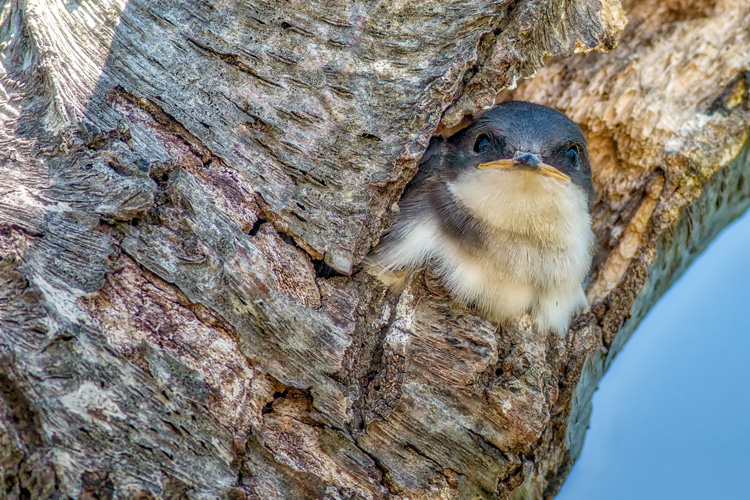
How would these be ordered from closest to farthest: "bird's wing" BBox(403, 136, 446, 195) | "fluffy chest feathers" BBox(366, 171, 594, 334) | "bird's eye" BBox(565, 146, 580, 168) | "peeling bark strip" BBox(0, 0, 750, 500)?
"peeling bark strip" BBox(0, 0, 750, 500) → "fluffy chest feathers" BBox(366, 171, 594, 334) → "bird's wing" BBox(403, 136, 446, 195) → "bird's eye" BBox(565, 146, 580, 168)

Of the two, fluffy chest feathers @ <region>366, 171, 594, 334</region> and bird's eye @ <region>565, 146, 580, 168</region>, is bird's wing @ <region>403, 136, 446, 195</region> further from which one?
bird's eye @ <region>565, 146, 580, 168</region>

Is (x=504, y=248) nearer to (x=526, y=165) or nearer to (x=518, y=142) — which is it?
(x=526, y=165)

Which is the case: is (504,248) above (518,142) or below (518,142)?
below

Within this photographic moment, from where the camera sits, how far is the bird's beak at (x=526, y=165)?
2.59m

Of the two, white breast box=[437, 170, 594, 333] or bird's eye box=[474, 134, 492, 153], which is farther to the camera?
bird's eye box=[474, 134, 492, 153]

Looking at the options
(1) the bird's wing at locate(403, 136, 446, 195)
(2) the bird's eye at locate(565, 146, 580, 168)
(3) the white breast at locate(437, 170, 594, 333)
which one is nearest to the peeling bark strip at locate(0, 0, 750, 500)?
(3) the white breast at locate(437, 170, 594, 333)

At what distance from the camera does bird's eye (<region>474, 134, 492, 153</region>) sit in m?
2.96

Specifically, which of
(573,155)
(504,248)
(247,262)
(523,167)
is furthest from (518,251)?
(247,262)

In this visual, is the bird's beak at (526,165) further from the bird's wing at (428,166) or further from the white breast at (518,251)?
the bird's wing at (428,166)

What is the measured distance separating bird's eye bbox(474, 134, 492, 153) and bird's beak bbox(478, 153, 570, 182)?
0.30 metres

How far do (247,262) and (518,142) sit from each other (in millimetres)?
1286

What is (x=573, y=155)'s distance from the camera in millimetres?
3117

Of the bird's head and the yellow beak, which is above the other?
the bird's head

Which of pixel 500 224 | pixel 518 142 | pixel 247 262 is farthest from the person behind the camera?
pixel 518 142
